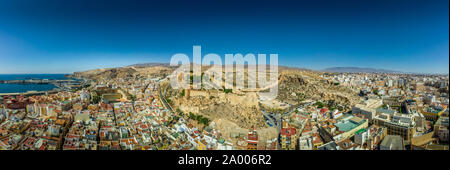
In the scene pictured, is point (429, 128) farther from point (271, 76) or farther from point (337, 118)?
point (271, 76)

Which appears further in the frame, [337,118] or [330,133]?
[337,118]

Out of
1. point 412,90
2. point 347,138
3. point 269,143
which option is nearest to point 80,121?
point 269,143

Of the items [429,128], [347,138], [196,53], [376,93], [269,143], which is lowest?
[269,143]

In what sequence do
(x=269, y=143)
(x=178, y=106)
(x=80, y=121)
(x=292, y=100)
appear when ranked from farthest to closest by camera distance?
(x=292, y=100) → (x=178, y=106) → (x=80, y=121) → (x=269, y=143)

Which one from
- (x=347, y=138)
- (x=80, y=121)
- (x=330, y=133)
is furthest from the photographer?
(x=80, y=121)
